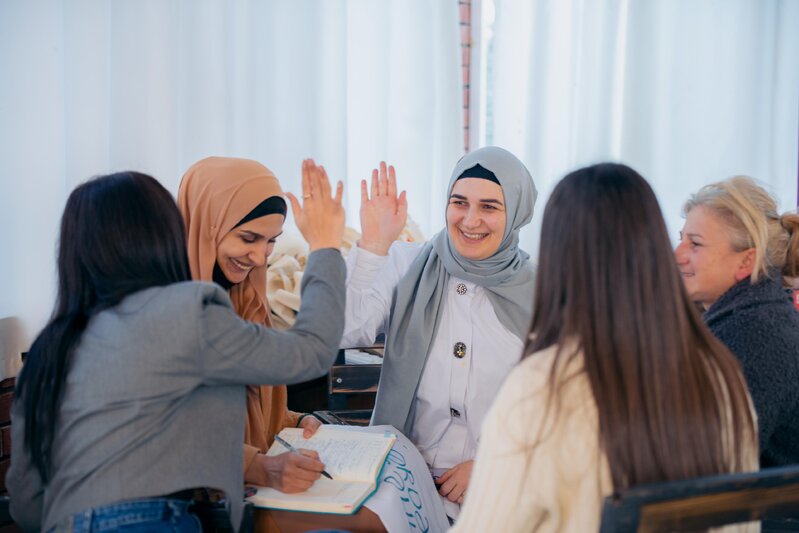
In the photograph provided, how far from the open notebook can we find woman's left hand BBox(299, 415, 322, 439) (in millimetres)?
15

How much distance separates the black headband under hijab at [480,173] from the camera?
6.65 feet

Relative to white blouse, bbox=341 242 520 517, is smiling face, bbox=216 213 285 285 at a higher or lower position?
higher

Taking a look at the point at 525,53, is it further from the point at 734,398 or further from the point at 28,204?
the point at 734,398

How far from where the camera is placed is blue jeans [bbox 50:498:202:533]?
3.96 ft

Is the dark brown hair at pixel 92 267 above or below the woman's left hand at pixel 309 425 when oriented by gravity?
above

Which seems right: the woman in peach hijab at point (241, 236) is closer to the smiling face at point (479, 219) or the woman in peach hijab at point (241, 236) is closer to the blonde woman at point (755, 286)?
the smiling face at point (479, 219)

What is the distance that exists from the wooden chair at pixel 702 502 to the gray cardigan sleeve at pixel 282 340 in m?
0.58

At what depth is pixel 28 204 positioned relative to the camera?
206 cm

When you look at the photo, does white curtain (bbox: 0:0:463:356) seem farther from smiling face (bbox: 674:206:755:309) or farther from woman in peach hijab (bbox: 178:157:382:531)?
smiling face (bbox: 674:206:755:309)

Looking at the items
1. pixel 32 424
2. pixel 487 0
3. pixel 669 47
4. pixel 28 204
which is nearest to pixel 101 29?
pixel 28 204

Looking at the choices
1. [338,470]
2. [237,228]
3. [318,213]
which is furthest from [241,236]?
[338,470]

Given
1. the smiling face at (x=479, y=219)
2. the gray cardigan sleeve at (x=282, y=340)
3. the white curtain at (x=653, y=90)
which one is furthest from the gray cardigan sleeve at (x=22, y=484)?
the white curtain at (x=653, y=90)

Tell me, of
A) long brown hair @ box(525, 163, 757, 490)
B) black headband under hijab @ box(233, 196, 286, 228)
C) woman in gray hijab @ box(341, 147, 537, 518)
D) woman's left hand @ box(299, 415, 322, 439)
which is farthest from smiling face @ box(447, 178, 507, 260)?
long brown hair @ box(525, 163, 757, 490)

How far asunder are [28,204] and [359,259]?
0.91m
